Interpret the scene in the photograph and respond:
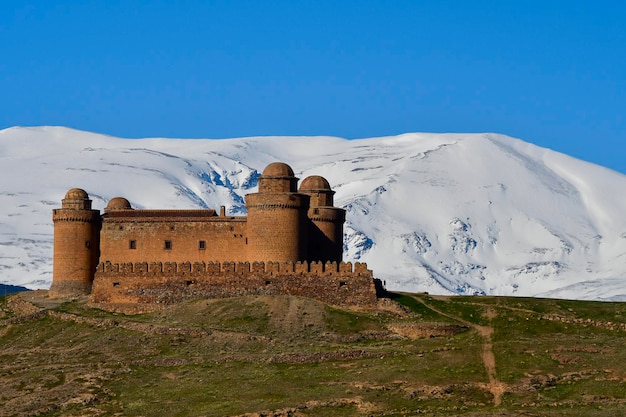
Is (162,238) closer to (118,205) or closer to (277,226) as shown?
(118,205)

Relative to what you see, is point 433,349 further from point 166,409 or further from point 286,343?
point 166,409

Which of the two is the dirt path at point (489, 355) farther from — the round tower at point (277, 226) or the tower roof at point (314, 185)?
the tower roof at point (314, 185)

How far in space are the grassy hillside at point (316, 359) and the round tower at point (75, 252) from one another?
3361mm

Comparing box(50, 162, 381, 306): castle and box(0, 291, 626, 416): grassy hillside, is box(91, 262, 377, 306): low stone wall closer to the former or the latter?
box(50, 162, 381, 306): castle

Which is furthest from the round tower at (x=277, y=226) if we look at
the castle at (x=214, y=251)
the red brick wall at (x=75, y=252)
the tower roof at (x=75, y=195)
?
the tower roof at (x=75, y=195)

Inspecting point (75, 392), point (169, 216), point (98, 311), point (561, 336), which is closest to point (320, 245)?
point (169, 216)

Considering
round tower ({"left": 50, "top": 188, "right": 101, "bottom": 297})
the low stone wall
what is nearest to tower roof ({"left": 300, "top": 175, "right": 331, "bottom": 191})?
the low stone wall

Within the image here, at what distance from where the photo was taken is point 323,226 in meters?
107

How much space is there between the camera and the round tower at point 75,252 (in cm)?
10500

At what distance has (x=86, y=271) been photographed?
105 meters

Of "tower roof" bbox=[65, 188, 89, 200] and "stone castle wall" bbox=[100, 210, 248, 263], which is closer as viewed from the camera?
"stone castle wall" bbox=[100, 210, 248, 263]

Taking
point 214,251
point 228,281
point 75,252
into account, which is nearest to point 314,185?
point 214,251

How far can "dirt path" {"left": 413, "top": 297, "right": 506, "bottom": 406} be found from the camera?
70188mm

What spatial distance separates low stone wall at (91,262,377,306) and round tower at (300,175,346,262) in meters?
9.54
